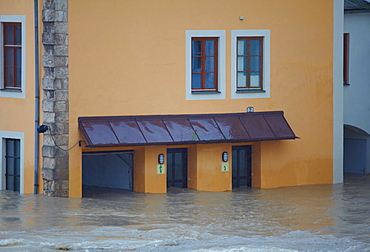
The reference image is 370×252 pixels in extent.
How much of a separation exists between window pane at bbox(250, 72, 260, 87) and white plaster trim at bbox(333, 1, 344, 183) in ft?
7.97

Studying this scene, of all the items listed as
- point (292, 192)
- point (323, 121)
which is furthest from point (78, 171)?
point (323, 121)

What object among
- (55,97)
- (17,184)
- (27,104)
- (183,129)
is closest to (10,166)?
(17,184)

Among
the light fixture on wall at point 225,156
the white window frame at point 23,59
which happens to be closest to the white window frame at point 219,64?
the light fixture on wall at point 225,156

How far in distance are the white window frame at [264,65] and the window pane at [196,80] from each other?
903 millimetres

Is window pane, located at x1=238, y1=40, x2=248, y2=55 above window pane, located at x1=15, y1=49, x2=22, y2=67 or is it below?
above

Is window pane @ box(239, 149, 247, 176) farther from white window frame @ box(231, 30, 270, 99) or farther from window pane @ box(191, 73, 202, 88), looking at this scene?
window pane @ box(191, 73, 202, 88)

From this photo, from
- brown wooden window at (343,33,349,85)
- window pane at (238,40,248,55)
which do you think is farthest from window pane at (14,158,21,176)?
brown wooden window at (343,33,349,85)

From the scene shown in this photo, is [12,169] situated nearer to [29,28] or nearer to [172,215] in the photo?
[29,28]

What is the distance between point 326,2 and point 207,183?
6178 mm

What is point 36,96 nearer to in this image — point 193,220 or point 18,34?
point 18,34

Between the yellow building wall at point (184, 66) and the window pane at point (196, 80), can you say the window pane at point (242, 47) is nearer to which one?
the yellow building wall at point (184, 66)

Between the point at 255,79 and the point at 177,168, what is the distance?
3.26m

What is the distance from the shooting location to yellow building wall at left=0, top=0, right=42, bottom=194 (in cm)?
2070

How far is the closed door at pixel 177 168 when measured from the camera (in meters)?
22.4
